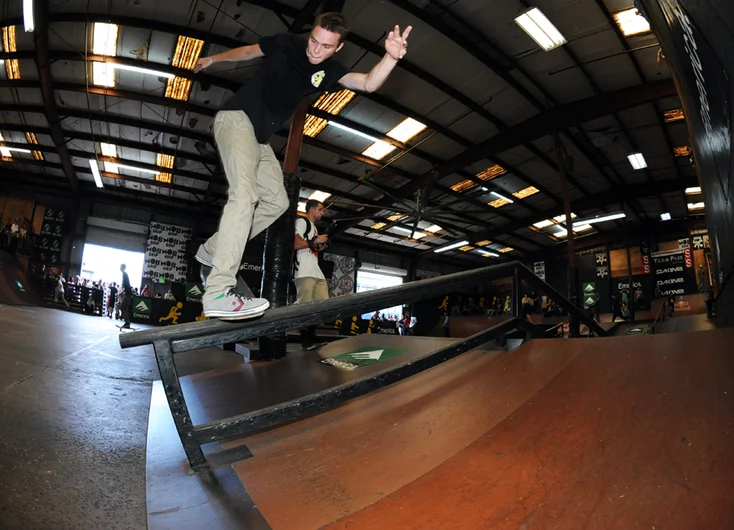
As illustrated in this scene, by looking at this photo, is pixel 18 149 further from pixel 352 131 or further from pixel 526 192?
pixel 526 192

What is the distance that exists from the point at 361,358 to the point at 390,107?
29.2 ft

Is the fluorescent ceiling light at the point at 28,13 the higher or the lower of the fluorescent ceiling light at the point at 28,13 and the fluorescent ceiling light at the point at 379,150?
the lower

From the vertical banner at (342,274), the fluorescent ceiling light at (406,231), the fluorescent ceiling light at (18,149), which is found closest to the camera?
the fluorescent ceiling light at (18,149)

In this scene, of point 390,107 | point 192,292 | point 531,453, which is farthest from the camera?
point 192,292

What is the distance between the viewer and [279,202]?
2.33m

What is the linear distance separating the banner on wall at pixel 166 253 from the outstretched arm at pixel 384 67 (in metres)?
18.3

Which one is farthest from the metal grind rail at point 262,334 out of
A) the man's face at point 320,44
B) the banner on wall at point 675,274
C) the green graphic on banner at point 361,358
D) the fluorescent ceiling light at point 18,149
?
the fluorescent ceiling light at point 18,149

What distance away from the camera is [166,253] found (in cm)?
1831

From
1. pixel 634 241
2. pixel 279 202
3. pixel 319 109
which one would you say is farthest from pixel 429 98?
pixel 634 241

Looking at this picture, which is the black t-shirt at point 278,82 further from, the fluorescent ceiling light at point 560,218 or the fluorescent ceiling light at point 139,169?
the fluorescent ceiling light at point 560,218

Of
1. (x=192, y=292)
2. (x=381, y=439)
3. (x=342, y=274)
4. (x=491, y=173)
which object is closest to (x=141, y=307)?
(x=192, y=292)

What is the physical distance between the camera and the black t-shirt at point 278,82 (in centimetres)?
206

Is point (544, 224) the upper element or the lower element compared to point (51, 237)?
upper

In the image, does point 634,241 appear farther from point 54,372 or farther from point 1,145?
point 1,145
